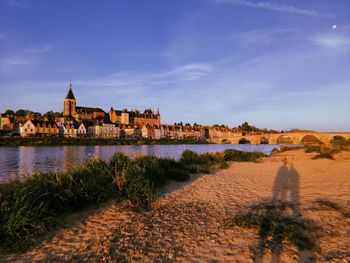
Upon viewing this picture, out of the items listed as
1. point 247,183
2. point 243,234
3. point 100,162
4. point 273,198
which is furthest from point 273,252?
point 100,162

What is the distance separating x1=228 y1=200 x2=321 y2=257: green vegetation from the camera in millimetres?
3666

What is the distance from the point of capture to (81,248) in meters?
3.67

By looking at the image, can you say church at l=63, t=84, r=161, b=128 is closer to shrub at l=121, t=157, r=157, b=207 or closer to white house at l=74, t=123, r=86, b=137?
white house at l=74, t=123, r=86, b=137

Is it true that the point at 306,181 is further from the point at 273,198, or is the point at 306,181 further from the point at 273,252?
the point at 273,252

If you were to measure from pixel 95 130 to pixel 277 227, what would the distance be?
99630 mm

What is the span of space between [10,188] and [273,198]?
6.67 meters

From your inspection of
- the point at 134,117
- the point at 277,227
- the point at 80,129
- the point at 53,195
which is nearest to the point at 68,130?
the point at 80,129

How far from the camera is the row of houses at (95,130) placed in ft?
265

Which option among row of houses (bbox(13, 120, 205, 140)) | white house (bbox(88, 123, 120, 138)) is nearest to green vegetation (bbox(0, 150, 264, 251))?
row of houses (bbox(13, 120, 205, 140))

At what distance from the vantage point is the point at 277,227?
4277 mm

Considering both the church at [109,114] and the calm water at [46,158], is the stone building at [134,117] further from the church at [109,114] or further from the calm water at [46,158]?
the calm water at [46,158]

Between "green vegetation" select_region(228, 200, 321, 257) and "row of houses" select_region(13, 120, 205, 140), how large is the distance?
88911mm

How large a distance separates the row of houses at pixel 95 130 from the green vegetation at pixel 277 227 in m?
88.9

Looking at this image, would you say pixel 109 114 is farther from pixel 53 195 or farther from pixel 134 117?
pixel 53 195
